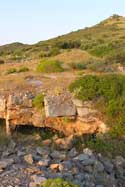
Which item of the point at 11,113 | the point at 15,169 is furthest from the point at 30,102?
the point at 15,169

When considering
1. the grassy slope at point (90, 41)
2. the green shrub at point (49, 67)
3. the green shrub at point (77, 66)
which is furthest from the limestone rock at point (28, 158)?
the grassy slope at point (90, 41)

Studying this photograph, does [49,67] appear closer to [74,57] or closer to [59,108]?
[74,57]

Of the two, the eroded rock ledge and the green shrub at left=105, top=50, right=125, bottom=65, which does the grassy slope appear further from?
the eroded rock ledge

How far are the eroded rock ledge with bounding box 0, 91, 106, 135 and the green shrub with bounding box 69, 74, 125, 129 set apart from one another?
0.83ft

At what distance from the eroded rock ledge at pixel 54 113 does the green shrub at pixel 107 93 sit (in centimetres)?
25

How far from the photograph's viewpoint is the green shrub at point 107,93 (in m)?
14.1

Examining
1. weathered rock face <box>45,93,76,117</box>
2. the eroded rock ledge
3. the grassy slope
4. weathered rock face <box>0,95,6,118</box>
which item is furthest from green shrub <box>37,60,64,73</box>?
the grassy slope

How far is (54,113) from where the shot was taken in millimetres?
14742

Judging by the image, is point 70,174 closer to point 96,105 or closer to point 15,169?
point 15,169

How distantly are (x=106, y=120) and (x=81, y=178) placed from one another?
492cm

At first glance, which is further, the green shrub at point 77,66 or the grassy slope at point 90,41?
the grassy slope at point 90,41

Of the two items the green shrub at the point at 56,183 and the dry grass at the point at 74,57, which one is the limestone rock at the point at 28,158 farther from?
the dry grass at the point at 74,57

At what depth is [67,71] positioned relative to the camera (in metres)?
20.8

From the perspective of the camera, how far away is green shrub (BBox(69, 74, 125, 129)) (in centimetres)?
1413
